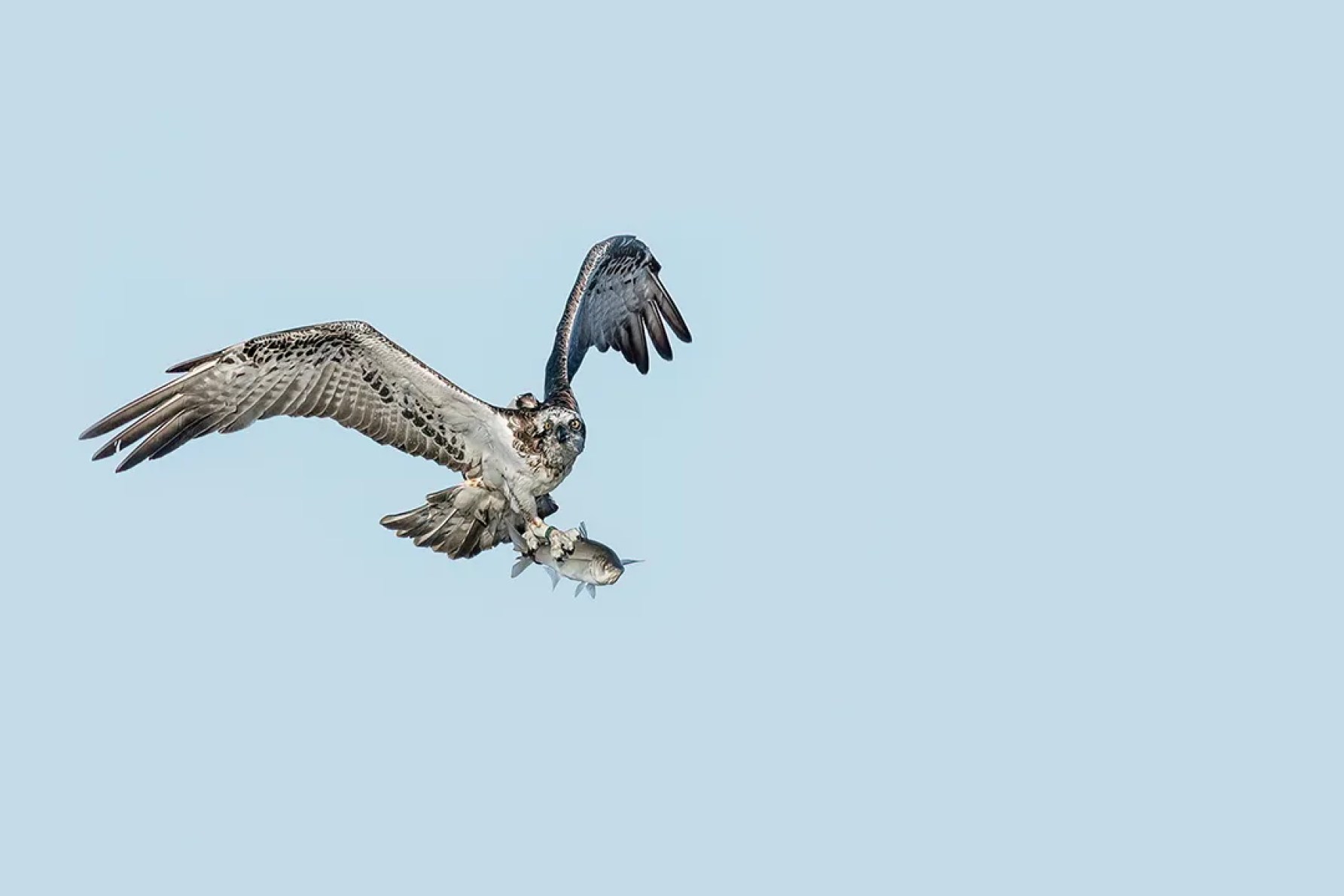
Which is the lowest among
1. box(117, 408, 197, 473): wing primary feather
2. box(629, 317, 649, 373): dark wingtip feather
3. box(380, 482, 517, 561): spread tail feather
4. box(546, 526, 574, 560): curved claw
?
box(117, 408, 197, 473): wing primary feather

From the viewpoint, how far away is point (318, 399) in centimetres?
2495

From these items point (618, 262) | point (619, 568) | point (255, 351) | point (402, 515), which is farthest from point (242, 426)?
point (618, 262)

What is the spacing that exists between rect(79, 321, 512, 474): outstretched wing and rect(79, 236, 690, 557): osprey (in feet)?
0.04

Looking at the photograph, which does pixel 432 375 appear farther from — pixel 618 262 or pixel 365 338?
pixel 618 262

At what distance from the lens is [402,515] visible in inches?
1031

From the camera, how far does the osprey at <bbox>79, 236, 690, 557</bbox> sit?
24.1 meters

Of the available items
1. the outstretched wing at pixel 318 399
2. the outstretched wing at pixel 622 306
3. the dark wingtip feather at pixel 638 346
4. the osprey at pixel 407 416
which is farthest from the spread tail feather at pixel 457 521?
the dark wingtip feather at pixel 638 346

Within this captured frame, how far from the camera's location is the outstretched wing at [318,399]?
78.7 feet

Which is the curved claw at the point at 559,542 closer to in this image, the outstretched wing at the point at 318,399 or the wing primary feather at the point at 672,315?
the outstretched wing at the point at 318,399

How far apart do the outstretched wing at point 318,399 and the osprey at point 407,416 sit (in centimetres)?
1

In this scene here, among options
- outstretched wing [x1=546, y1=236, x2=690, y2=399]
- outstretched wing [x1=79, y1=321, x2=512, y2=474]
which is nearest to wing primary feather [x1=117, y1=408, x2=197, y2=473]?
outstretched wing [x1=79, y1=321, x2=512, y2=474]

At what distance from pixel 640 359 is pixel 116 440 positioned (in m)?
9.19

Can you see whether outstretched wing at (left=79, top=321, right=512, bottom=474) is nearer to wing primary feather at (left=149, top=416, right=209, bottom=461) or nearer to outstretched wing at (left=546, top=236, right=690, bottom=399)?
wing primary feather at (left=149, top=416, right=209, bottom=461)

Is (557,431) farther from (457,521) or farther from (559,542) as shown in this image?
(457,521)
